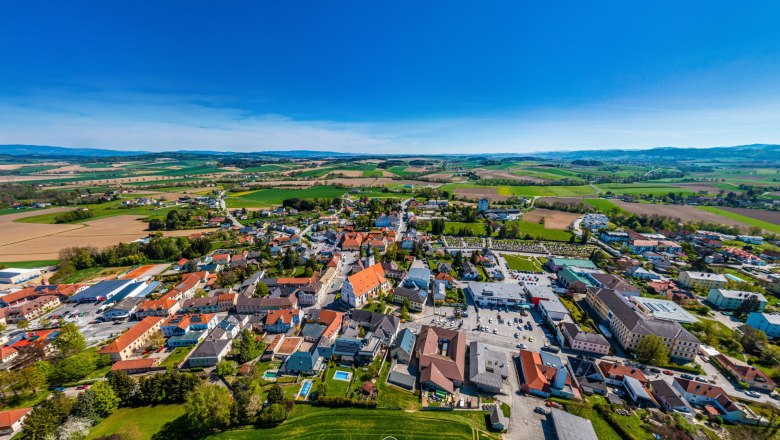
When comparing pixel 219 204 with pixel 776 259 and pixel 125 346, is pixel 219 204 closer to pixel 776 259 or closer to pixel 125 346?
pixel 125 346

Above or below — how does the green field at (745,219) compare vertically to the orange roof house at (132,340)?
above

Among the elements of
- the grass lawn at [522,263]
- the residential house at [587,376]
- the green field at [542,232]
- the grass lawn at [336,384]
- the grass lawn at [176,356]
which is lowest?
the grass lawn at [336,384]

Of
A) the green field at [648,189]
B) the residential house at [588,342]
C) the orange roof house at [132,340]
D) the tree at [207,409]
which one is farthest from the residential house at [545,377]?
the green field at [648,189]

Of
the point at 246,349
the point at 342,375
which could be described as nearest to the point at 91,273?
the point at 246,349

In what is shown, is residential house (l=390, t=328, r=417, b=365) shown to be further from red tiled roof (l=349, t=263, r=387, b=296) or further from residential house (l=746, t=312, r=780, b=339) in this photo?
residential house (l=746, t=312, r=780, b=339)

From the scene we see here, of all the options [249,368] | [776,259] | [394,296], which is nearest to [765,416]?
[394,296]

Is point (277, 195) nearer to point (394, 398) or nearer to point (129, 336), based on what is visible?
point (129, 336)

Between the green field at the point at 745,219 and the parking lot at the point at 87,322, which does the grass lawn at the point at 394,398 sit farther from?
the green field at the point at 745,219
